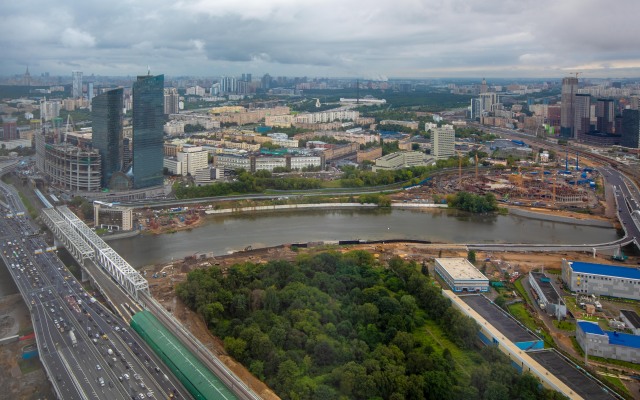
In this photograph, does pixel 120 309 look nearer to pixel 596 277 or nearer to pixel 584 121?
pixel 596 277

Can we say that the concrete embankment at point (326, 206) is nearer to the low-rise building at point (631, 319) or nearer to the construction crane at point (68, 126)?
the construction crane at point (68, 126)

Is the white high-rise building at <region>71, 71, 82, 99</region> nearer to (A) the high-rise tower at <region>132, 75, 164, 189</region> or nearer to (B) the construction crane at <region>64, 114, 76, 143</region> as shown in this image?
(B) the construction crane at <region>64, 114, 76, 143</region>

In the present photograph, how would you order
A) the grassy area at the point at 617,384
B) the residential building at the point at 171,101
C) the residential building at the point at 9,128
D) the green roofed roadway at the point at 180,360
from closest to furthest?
the green roofed roadway at the point at 180,360 → the grassy area at the point at 617,384 → the residential building at the point at 9,128 → the residential building at the point at 171,101

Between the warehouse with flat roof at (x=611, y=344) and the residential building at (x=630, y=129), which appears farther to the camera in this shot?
the residential building at (x=630, y=129)

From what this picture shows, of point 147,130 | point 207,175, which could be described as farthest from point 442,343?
point 207,175

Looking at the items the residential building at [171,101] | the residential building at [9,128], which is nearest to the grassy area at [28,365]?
the residential building at [9,128]
